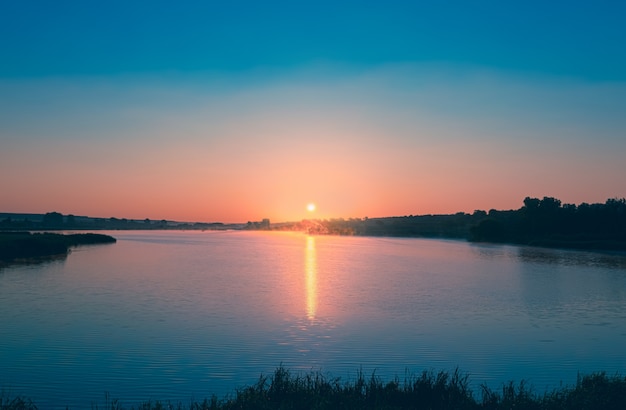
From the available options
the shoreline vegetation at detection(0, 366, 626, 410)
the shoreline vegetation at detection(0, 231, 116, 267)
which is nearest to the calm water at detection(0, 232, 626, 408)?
the shoreline vegetation at detection(0, 366, 626, 410)

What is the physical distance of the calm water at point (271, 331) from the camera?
19203 millimetres

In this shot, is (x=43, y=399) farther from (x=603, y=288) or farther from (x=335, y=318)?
(x=603, y=288)

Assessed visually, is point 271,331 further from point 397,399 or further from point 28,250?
point 28,250

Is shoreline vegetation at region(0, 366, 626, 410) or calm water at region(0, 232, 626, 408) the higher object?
shoreline vegetation at region(0, 366, 626, 410)

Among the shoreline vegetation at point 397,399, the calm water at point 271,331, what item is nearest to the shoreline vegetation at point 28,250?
the calm water at point 271,331

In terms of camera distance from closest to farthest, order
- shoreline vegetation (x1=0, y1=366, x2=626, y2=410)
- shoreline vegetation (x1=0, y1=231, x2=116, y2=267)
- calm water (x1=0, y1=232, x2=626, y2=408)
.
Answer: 1. shoreline vegetation (x1=0, y1=366, x2=626, y2=410)
2. calm water (x1=0, y1=232, x2=626, y2=408)
3. shoreline vegetation (x1=0, y1=231, x2=116, y2=267)

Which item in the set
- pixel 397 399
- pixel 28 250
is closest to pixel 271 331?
pixel 397 399

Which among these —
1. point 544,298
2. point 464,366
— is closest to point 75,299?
point 464,366

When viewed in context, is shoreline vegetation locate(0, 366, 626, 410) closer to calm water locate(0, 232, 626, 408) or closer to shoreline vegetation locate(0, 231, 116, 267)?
calm water locate(0, 232, 626, 408)

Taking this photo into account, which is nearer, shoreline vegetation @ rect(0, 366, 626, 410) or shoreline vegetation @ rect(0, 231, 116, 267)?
shoreline vegetation @ rect(0, 366, 626, 410)

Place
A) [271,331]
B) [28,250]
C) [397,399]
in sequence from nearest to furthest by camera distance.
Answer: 1. [397,399]
2. [271,331]
3. [28,250]

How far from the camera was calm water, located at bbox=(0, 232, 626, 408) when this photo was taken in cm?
1920

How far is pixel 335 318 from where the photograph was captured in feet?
105

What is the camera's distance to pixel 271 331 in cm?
2750
